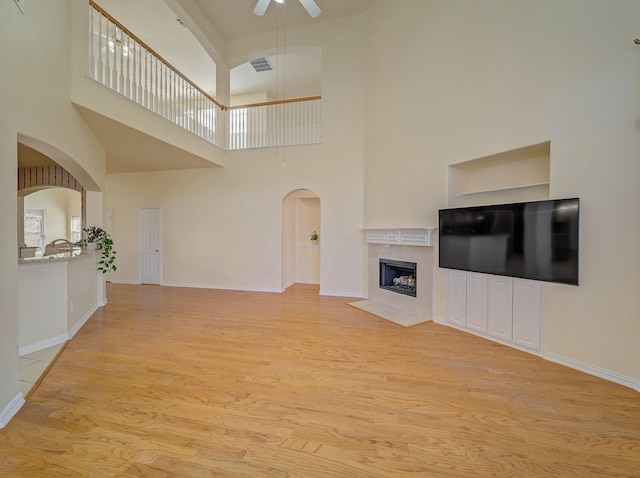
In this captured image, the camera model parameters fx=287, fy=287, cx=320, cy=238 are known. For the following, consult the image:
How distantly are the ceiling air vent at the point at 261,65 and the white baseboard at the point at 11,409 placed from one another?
723 centimetres

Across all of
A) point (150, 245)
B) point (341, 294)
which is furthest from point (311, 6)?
point (150, 245)

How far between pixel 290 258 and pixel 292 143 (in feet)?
8.87

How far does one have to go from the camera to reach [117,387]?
95.5 inches

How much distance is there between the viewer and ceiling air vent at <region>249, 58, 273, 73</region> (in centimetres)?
692

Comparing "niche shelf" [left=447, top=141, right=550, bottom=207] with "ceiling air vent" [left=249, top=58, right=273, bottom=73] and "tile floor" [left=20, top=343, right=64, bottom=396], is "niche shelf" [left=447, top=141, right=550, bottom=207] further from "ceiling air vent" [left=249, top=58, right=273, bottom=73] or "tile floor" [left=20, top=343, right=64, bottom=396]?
"ceiling air vent" [left=249, top=58, right=273, bottom=73]

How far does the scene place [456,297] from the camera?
400 centimetres

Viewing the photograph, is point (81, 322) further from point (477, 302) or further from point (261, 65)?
point (261, 65)

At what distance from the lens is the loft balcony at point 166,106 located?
144 inches

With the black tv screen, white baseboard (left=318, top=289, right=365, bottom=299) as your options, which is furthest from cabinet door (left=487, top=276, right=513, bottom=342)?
white baseboard (left=318, top=289, right=365, bottom=299)

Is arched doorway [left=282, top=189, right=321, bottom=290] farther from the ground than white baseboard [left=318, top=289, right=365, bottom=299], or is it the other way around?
arched doorway [left=282, top=189, right=321, bottom=290]

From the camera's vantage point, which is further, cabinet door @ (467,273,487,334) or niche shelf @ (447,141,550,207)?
cabinet door @ (467,273,487,334)

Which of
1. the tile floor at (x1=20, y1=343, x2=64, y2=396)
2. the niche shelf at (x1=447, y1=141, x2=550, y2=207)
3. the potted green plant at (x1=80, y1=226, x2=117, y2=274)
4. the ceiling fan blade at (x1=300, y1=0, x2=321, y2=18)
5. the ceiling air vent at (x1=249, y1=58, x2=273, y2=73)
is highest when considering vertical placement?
the ceiling air vent at (x1=249, y1=58, x2=273, y2=73)

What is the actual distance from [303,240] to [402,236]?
3377 mm

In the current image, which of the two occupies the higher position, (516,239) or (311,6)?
(311,6)
